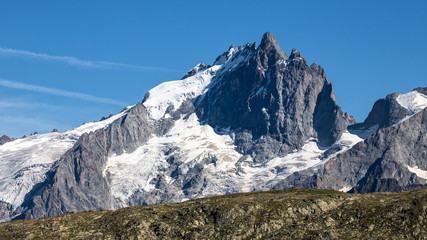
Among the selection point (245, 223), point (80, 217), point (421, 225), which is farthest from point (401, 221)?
point (80, 217)

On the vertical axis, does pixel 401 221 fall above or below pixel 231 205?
below

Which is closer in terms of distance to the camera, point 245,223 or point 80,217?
point 245,223

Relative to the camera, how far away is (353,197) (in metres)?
174

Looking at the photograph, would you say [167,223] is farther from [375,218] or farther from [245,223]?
[375,218]

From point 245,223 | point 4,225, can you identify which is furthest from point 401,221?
point 4,225

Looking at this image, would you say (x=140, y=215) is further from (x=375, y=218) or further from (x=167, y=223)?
(x=375, y=218)

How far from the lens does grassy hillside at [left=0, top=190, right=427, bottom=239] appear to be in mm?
155000

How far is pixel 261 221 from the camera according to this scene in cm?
16338

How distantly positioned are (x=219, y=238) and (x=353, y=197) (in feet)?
110

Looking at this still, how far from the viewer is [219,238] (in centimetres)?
16000

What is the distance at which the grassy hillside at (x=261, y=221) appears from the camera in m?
155

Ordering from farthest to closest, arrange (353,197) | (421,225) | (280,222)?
(353,197) → (280,222) → (421,225)

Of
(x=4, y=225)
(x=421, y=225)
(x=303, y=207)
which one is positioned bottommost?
(x=421, y=225)

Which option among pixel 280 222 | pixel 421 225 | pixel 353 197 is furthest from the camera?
pixel 353 197
